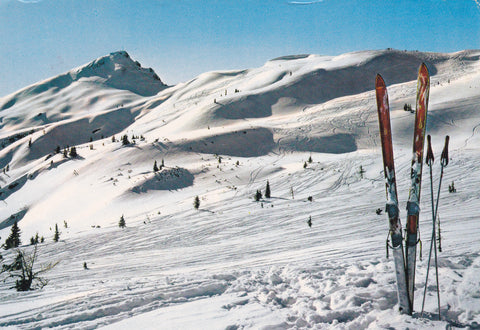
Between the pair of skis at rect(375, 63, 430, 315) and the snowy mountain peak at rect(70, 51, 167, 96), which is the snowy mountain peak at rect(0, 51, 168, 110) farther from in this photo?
the pair of skis at rect(375, 63, 430, 315)

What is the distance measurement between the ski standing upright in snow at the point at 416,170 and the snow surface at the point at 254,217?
0.62m

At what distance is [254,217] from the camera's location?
1249cm

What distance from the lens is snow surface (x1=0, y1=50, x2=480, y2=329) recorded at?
4203mm

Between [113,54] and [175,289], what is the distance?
399ft

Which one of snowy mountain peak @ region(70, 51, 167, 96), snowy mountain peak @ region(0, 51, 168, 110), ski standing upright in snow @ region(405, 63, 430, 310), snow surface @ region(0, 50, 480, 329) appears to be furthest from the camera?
snowy mountain peak @ region(70, 51, 167, 96)

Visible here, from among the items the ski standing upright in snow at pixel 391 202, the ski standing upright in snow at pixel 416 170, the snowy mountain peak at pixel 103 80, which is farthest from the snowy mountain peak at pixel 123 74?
the ski standing upright in snow at pixel 416 170

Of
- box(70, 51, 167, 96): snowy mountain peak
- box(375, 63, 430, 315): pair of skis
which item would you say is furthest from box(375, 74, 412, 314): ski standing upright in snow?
box(70, 51, 167, 96): snowy mountain peak

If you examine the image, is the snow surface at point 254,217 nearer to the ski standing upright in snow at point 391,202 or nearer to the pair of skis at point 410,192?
the ski standing upright in snow at point 391,202

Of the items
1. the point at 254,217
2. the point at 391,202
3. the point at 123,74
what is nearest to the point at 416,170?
the point at 391,202

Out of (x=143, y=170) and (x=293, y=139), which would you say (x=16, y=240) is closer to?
(x=143, y=170)

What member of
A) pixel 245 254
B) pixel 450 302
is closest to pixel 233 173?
pixel 245 254

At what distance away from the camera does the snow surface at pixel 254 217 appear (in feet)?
13.8

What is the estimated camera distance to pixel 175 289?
5121 millimetres

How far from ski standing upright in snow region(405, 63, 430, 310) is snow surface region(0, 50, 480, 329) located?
624mm
